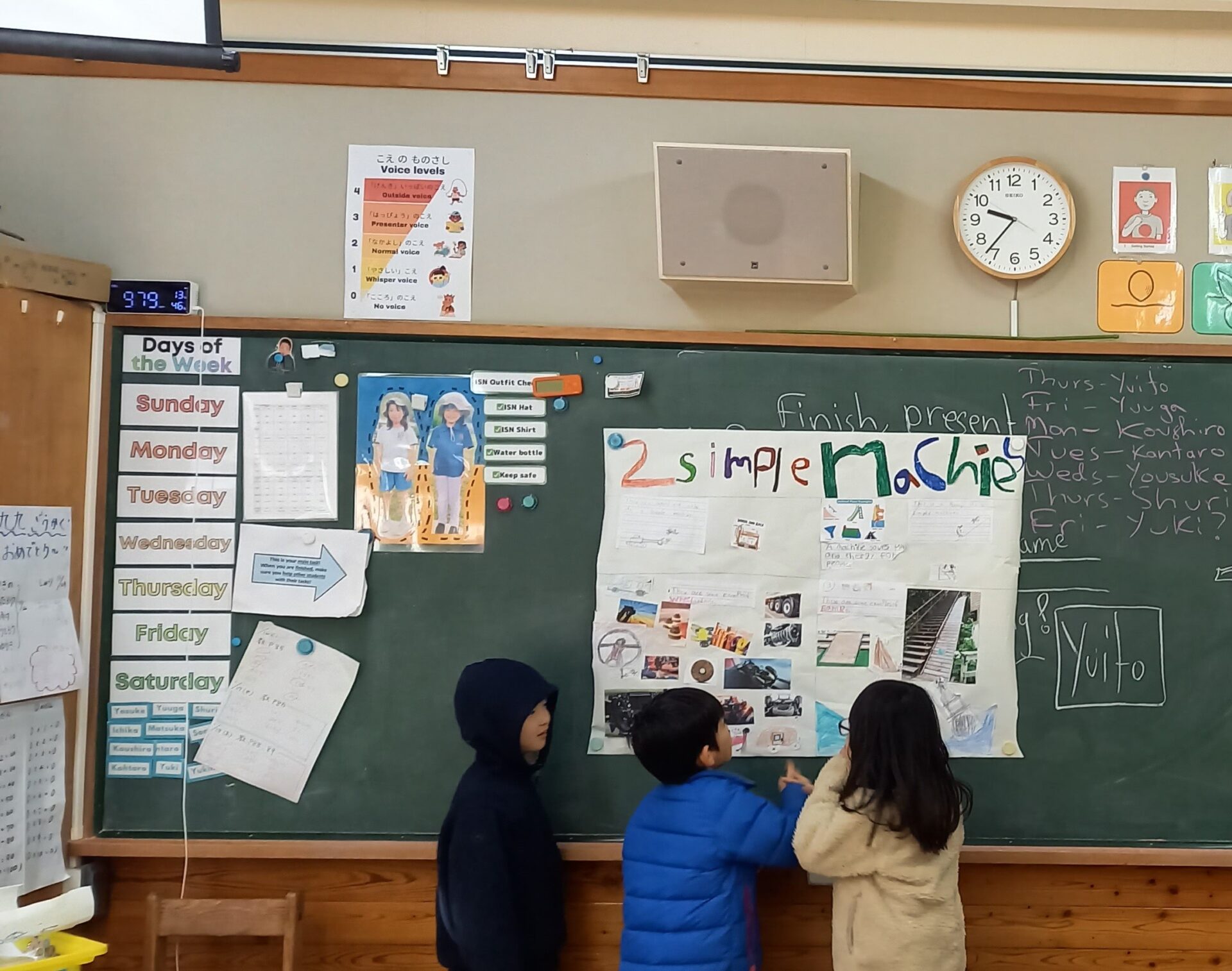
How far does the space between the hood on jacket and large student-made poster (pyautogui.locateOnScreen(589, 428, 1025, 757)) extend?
246 millimetres

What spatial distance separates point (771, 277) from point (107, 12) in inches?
59.1

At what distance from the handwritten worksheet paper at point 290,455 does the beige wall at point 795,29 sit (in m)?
0.92

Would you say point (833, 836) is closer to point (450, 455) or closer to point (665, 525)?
point (665, 525)

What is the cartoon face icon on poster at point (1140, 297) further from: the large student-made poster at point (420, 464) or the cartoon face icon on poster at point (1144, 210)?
the large student-made poster at point (420, 464)

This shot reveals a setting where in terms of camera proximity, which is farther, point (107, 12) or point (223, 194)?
point (223, 194)

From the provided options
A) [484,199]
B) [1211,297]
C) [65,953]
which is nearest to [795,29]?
[484,199]

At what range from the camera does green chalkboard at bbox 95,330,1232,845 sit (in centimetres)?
229

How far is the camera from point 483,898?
197 cm

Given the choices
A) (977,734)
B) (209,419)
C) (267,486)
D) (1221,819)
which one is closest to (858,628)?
(977,734)

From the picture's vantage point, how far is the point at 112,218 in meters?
2.37

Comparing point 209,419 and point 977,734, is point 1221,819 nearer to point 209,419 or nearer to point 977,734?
point 977,734

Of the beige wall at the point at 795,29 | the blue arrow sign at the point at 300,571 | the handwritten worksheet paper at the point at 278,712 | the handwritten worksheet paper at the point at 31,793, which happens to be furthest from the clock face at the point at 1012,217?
the handwritten worksheet paper at the point at 31,793

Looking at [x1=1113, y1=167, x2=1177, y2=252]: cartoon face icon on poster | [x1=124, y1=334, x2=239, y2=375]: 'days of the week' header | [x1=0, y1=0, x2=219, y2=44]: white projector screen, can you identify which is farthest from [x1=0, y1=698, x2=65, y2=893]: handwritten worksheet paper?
[x1=1113, y1=167, x2=1177, y2=252]: cartoon face icon on poster

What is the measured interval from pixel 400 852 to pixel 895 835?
1.12 meters
